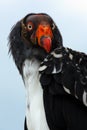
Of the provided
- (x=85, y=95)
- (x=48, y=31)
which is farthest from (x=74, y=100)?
(x=48, y=31)

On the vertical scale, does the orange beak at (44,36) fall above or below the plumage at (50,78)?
above

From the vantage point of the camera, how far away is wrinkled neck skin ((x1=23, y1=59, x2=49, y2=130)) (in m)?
17.1

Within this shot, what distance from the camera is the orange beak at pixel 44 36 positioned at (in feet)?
57.8

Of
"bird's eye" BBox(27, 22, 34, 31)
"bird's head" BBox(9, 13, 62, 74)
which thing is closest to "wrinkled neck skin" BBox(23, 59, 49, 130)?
"bird's head" BBox(9, 13, 62, 74)

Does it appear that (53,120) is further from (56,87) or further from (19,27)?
(19,27)

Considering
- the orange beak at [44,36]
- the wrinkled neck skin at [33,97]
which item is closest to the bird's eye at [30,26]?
the orange beak at [44,36]

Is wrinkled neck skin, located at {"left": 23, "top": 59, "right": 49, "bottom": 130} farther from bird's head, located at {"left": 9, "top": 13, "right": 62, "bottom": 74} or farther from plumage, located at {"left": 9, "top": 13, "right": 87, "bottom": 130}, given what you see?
bird's head, located at {"left": 9, "top": 13, "right": 62, "bottom": 74}

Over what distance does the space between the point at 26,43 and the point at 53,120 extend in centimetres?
190

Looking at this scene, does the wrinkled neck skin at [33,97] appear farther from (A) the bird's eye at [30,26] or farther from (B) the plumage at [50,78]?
(A) the bird's eye at [30,26]

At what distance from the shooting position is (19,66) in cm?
1814

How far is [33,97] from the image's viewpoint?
17.3 m

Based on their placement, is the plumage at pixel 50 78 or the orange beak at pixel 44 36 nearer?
the plumage at pixel 50 78

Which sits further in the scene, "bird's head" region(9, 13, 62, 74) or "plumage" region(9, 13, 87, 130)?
"bird's head" region(9, 13, 62, 74)

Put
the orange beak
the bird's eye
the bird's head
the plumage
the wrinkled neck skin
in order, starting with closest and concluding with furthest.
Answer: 1. the plumage
2. the wrinkled neck skin
3. the orange beak
4. the bird's head
5. the bird's eye
